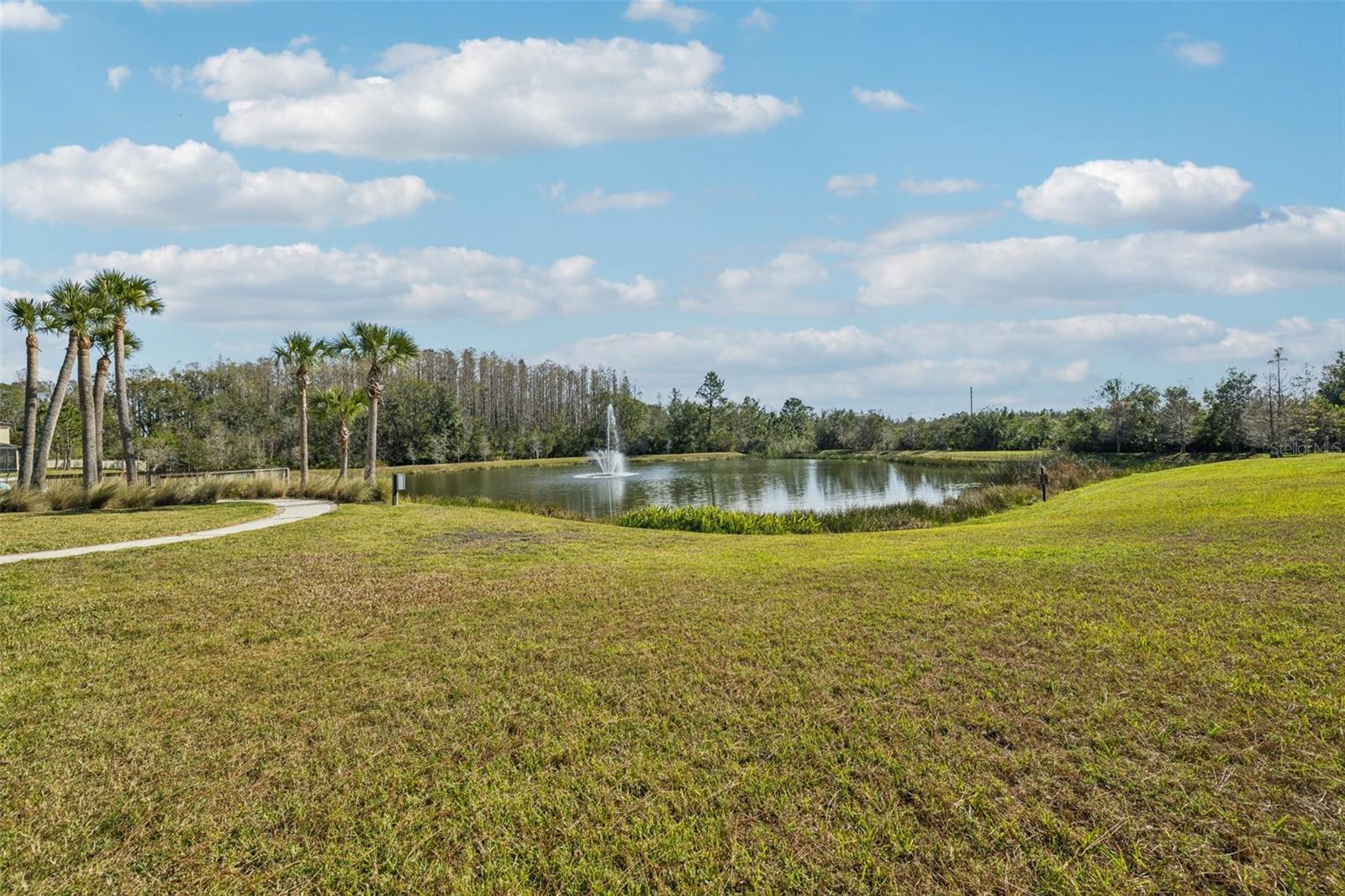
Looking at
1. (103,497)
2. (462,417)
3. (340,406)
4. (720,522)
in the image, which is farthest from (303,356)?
(462,417)

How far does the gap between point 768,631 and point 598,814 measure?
2.80 m

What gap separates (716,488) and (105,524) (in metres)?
24.6

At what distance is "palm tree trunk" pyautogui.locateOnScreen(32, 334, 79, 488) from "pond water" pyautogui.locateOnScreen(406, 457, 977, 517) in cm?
1319

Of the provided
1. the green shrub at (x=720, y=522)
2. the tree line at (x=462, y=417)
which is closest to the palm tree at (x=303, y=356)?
the tree line at (x=462, y=417)

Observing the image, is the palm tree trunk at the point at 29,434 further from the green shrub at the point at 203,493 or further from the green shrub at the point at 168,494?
the green shrub at the point at 203,493

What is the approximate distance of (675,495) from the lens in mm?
29516

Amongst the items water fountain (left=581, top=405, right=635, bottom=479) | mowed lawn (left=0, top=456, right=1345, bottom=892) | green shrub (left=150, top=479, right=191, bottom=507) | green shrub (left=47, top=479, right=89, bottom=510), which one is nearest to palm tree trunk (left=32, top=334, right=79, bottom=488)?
green shrub (left=47, top=479, right=89, bottom=510)

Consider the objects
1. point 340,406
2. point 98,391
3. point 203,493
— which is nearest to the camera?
point 203,493

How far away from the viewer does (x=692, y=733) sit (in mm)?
3758

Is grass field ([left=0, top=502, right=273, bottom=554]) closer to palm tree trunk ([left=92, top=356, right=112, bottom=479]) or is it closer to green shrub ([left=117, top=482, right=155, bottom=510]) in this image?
green shrub ([left=117, top=482, right=155, bottom=510])

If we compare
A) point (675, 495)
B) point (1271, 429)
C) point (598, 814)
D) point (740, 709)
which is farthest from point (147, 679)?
point (1271, 429)

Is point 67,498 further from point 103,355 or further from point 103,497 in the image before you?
point 103,355

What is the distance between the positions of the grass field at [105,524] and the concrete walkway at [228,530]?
0.27 metres

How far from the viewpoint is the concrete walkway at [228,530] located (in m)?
9.66
